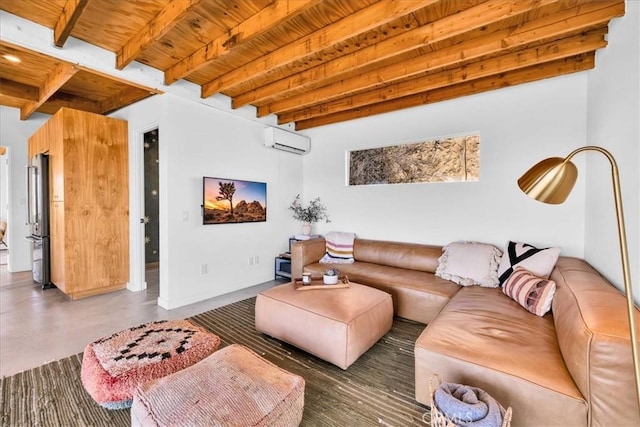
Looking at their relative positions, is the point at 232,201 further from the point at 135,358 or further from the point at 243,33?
the point at 135,358

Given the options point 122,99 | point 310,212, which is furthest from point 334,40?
point 122,99

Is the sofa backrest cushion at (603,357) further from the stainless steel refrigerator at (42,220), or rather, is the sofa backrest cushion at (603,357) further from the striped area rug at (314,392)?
the stainless steel refrigerator at (42,220)

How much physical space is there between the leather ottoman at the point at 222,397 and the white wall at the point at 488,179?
2.74 metres

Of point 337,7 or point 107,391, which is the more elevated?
point 337,7

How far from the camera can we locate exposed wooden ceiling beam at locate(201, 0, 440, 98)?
74.0 inches

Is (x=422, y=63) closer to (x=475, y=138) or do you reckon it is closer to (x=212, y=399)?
(x=475, y=138)

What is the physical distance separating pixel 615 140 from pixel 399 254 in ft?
7.09

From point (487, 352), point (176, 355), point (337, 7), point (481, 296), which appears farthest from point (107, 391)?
point (337, 7)

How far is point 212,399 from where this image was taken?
1217 mm

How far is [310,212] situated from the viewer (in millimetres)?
4602

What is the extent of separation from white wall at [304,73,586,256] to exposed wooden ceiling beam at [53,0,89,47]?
3.17 meters

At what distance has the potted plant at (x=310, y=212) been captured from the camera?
4.58 meters

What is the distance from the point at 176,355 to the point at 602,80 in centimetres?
380

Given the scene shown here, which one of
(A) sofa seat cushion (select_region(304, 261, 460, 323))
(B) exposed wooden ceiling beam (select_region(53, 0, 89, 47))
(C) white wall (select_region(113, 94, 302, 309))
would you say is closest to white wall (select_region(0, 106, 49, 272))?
(C) white wall (select_region(113, 94, 302, 309))
